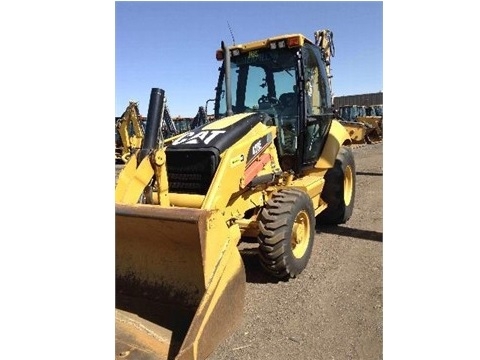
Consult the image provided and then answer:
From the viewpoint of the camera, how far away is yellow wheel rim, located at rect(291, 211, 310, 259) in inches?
144

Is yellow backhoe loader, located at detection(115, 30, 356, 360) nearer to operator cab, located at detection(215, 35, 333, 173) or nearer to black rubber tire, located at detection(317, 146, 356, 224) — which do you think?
operator cab, located at detection(215, 35, 333, 173)

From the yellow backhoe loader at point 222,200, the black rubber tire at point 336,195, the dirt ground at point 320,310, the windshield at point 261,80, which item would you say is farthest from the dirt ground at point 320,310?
the windshield at point 261,80

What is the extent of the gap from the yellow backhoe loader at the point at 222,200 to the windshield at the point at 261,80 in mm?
11

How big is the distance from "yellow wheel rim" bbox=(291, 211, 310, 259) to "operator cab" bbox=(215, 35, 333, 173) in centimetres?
77

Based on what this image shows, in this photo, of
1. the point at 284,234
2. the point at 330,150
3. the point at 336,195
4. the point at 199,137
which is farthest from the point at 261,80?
the point at 284,234

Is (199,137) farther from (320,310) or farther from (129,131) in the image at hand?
(129,131)

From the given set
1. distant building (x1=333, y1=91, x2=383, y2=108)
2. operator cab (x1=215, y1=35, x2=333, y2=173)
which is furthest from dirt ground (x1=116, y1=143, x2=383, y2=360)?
distant building (x1=333, y1=91, x2=383, y2=108)

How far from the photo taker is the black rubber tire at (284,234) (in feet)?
10.8

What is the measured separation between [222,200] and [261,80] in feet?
6.19

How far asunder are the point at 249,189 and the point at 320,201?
1.49 meters

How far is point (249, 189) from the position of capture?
3.60 metres

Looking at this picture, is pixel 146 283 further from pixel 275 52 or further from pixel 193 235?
pixel 275 52

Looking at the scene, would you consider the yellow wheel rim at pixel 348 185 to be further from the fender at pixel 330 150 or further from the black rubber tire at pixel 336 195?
the fender at pixel 330 150
